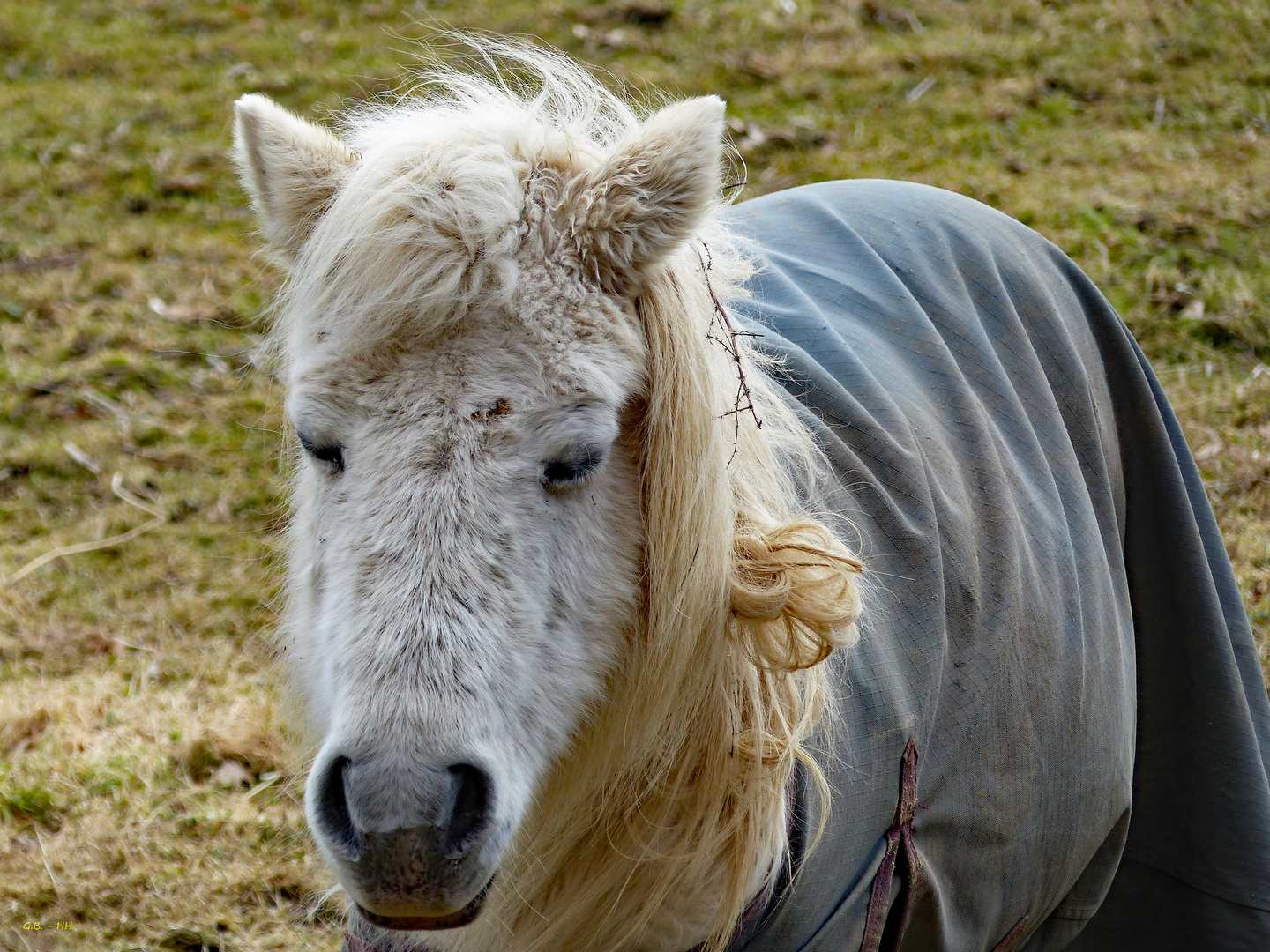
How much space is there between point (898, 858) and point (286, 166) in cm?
142

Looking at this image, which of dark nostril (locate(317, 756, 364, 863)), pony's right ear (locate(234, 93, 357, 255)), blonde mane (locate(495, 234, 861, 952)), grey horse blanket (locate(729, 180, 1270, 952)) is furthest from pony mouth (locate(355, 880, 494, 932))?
pony's right ear (locate(234, 93, 357, 255))

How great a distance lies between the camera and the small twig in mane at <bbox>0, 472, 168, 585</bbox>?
3.69 meters

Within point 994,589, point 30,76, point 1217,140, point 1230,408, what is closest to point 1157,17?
point 1217,140

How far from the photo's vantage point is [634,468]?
1501 mm

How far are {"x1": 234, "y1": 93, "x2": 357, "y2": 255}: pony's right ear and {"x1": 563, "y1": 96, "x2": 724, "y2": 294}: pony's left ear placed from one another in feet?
1.24

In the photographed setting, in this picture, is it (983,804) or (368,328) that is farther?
(983,804)

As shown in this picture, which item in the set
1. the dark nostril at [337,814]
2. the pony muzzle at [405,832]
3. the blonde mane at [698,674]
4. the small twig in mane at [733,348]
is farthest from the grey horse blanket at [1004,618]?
the dark nostril at [337,814]

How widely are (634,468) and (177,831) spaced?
78.2 inches

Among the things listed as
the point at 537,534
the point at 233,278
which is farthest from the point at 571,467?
the point at 233,278

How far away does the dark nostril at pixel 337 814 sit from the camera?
1.24 m

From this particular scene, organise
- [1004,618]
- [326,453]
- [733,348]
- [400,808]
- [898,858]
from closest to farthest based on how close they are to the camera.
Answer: [400,808], [326,453], [733,348], [898,858], [1004,618]

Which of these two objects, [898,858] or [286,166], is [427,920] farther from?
[286,166]

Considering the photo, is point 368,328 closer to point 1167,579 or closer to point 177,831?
point 1167,579

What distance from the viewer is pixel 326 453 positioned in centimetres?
143
